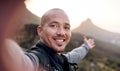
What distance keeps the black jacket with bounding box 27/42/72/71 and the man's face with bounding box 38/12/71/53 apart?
0.01m

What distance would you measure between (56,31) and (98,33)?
2.88ft

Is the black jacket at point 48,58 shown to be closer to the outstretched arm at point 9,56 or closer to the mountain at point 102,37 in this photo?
the outstretched arm at point 9,56

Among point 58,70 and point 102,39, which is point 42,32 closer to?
point 58,70

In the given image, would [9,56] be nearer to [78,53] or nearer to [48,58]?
Result: [48,58]

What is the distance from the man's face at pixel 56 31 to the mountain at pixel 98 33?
734 mm

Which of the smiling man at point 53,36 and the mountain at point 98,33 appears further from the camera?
the mountain at point 98,33

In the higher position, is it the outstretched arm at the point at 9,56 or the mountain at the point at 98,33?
the outstretched arm at the point at 9,56

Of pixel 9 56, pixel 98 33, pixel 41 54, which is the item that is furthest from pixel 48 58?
pixel 98 33

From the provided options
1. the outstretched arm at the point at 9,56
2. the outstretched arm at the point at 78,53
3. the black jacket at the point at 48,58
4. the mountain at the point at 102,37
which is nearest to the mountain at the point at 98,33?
the mountain at the point at 102,37

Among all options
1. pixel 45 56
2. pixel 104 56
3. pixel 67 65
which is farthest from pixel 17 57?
pixel 104 56

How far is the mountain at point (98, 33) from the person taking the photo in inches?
54.3

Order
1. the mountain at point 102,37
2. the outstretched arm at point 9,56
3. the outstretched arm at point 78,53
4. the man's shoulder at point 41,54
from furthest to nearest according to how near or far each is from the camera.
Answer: the mountain at point 102,37
the outstretched arm at point 78,53
the man's shoulder at point 41,54
the outstretched arm at point 9,56

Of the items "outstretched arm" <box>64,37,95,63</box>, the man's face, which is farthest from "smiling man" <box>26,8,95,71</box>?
"outstretched arm" <box>64,37,95,63</box>

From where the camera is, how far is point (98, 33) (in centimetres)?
145
